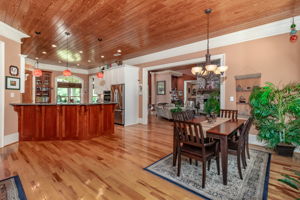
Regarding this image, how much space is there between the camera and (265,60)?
3.48m

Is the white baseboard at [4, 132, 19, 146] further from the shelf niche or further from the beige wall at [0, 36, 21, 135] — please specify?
the shelf niche

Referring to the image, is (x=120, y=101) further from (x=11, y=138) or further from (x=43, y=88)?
(x=43, y=88)

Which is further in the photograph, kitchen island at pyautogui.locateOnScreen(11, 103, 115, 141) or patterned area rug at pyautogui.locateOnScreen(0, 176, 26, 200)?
kitchen island at pyautogui.locateOnScreen(11, 103, 115, 141)

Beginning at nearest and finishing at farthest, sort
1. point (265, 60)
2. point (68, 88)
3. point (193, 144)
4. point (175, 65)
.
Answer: point (193, 144) → point (265, 60) → point (175, 65) → point (68, 88)

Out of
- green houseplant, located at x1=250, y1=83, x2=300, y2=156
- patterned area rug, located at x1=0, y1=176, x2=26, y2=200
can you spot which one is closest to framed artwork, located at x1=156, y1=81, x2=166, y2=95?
green houseplant, located at x1=250, y1=83, x2=300, y2=156

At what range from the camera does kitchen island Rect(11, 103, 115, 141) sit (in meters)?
3.86

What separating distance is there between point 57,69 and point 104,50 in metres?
4.27

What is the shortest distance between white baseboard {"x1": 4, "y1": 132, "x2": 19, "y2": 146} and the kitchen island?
8cm

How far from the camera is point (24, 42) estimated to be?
4531 mm

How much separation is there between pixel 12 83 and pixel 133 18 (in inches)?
142

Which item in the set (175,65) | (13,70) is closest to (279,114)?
(175,65)

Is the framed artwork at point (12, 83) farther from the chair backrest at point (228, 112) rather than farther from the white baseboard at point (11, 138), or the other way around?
the chair backrest at point (228, 112)

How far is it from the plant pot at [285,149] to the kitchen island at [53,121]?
4644 mm

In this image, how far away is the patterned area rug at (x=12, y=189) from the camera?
68.2 inches
